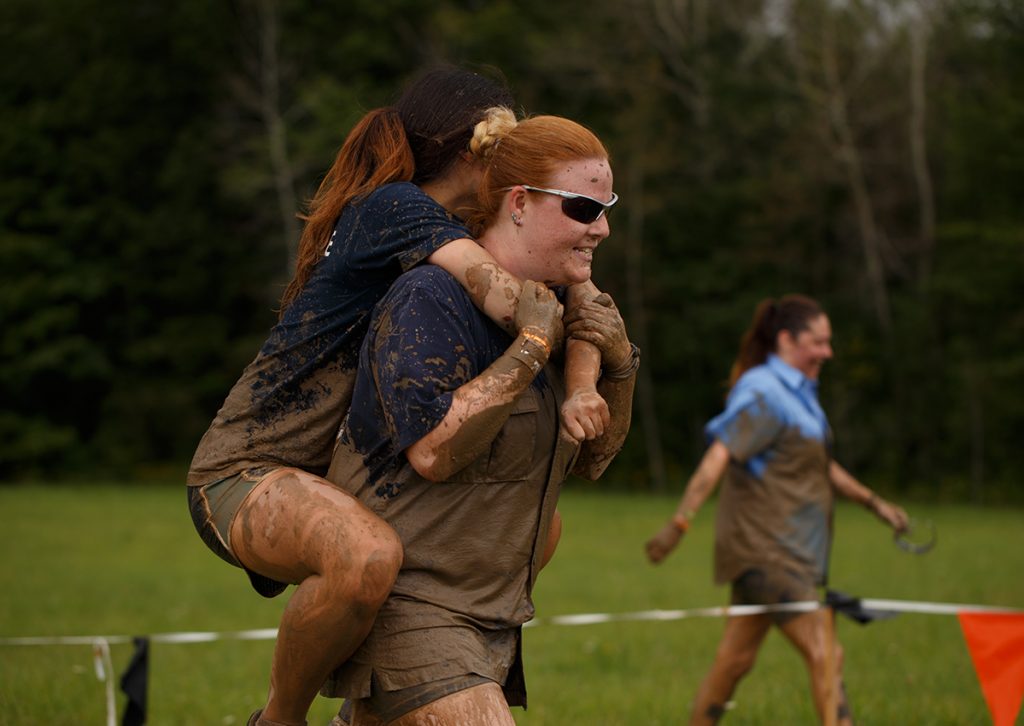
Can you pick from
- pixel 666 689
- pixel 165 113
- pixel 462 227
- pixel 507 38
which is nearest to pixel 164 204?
pixel 165 113

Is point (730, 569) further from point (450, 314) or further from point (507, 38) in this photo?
point (507, 38)

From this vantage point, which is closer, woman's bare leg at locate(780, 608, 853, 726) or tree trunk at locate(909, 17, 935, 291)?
woman's bare leg at locate(780, 608, 853, 726)

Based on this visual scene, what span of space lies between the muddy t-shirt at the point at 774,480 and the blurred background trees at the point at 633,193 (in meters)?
28.8

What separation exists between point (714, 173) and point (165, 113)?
17.5 m

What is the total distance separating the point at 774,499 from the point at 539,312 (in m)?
4.30

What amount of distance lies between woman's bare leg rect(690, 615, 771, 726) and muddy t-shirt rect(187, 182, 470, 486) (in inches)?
154

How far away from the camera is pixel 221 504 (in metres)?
3.75

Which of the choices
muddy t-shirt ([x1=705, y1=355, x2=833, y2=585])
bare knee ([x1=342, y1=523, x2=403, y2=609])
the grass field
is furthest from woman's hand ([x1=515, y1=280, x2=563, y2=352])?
the grass field

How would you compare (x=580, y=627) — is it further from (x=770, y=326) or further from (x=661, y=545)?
(x=661, y=545)

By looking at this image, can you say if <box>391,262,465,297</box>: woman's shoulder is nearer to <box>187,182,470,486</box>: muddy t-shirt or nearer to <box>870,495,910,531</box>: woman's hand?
<box>187,182,470,486</box>: muddy t-shirt

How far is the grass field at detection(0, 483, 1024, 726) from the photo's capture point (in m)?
8.02

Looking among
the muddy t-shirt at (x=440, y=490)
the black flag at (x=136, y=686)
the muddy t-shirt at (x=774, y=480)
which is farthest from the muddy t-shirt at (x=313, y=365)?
the muddy t-shirt at (x=774, y=480)

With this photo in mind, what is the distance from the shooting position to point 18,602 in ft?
46.8

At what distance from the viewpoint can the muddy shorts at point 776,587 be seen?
7348 millimetres
